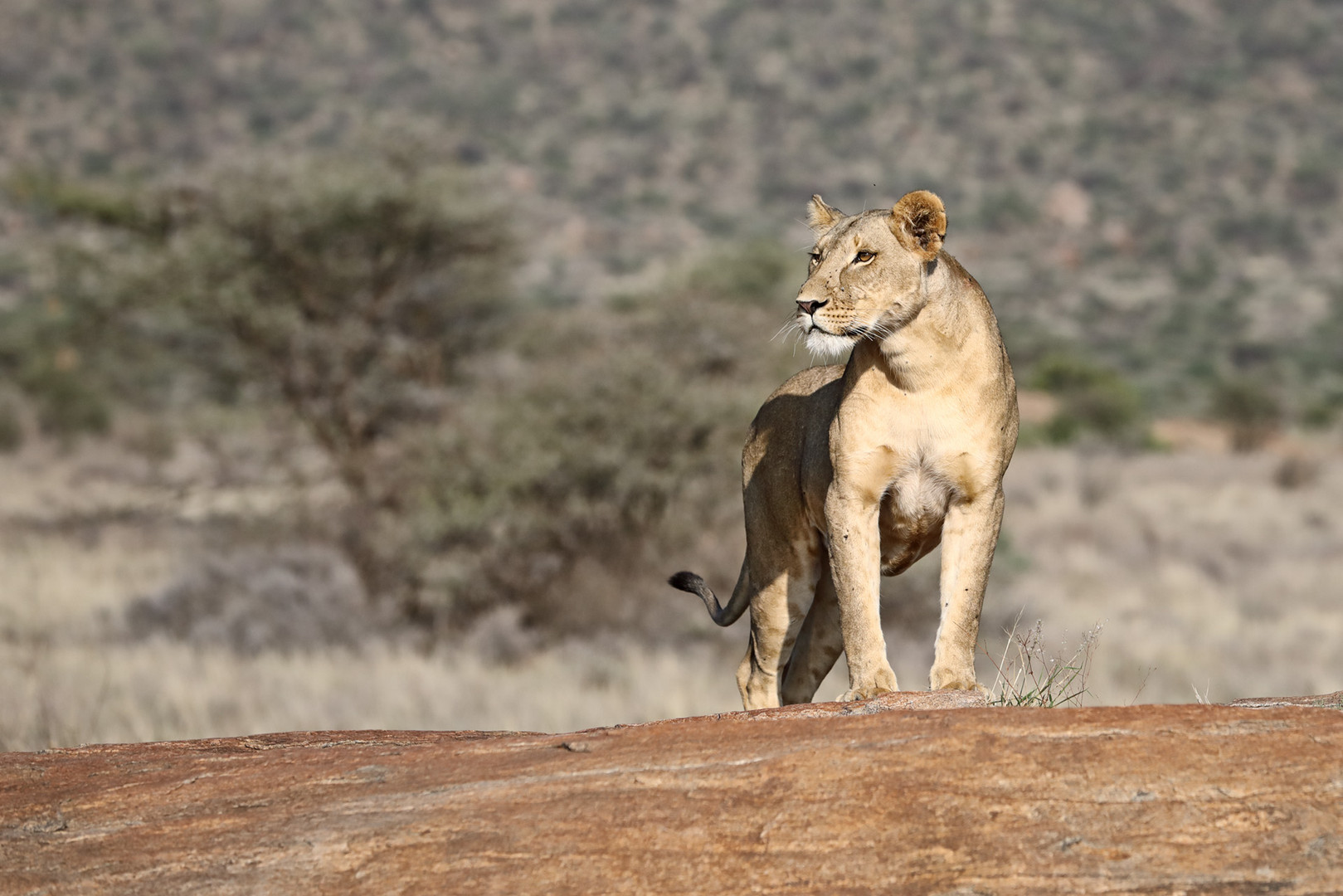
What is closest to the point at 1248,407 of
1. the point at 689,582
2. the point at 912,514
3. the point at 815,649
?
the point at 815,649

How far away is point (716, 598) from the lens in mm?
5688

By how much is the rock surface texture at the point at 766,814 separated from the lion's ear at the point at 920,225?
4.92 ft

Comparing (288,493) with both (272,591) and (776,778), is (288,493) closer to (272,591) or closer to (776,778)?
(272,591)

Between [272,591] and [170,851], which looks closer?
[170,851]

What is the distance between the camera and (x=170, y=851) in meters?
3.42

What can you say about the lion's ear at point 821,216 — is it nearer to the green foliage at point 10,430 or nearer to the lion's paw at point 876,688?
the lion's paw at point 876,688

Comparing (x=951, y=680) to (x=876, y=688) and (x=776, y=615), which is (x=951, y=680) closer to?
(x=876, y=688)

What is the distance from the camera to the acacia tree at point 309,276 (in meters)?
16.1

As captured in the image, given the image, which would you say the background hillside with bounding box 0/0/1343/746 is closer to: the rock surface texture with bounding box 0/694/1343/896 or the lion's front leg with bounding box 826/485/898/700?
the rock surface texture with bounding box 0/694/1343/896

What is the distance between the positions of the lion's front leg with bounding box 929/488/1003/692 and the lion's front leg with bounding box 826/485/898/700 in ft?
0.59

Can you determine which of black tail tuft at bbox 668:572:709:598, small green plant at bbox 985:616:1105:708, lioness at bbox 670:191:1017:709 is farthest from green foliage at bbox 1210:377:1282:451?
lioness at bbox 670:191:1017:709

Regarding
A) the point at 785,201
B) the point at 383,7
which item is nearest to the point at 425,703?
the point at 785,201

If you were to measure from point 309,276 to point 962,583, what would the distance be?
1345cm

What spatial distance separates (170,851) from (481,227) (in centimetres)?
1461
